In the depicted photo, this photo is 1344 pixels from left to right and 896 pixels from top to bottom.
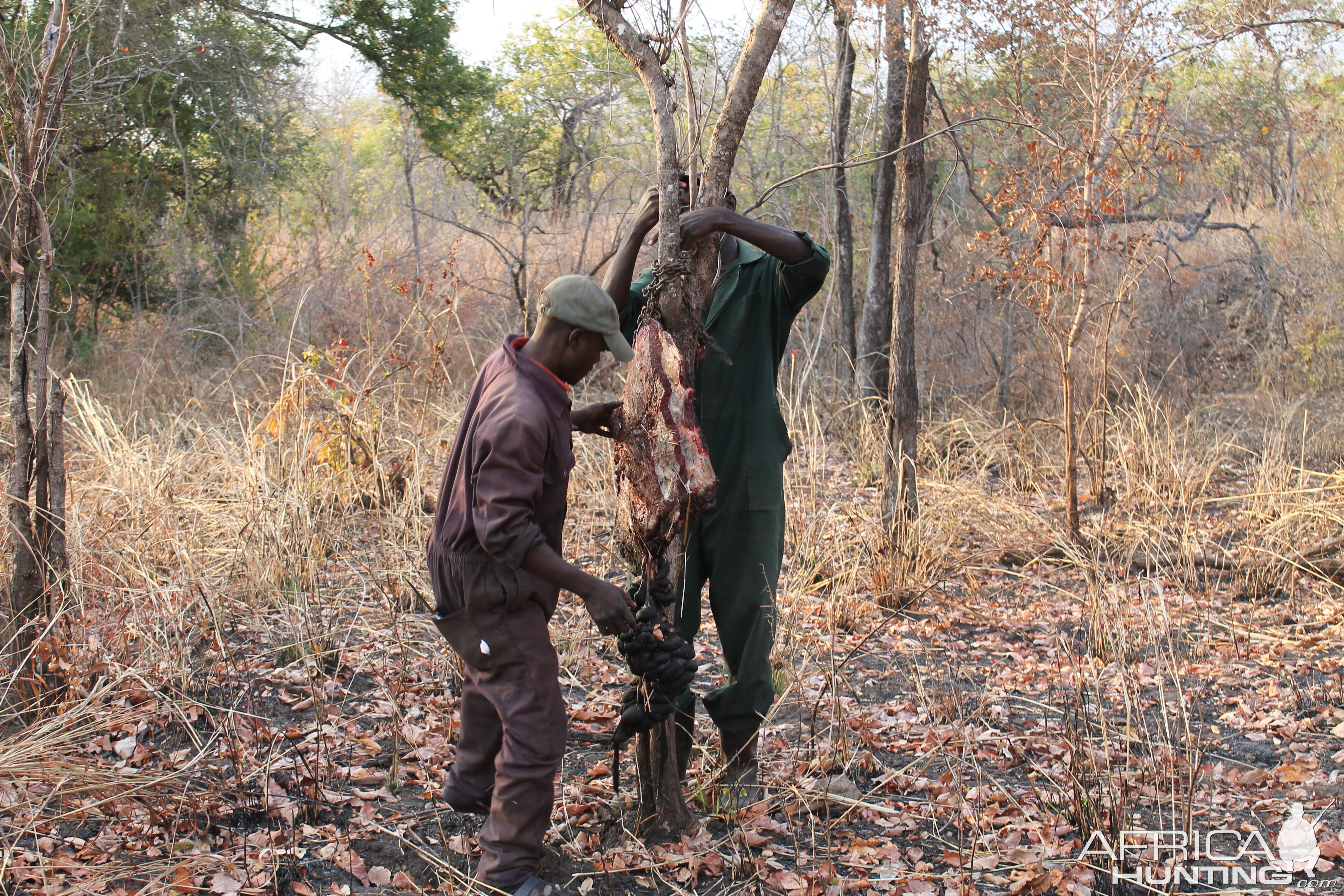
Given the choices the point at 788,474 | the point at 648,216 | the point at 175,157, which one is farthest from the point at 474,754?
the point at 175,157

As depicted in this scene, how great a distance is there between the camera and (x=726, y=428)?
3195mm

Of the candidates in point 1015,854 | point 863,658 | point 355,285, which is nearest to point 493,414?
point 1015,854

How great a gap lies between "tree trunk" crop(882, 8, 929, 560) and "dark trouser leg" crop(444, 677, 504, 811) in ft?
11.1

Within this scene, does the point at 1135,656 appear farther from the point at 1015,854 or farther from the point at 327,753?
the point at 327,753

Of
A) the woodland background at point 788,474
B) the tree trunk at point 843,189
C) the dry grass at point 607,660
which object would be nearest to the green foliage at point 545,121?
the woodland background at point 788,474

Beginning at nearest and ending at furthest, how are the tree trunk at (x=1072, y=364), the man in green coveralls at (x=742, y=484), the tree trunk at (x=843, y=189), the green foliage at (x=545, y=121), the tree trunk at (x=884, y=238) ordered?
1. the man in green coveralls at (x=742, y=484)
2. the tree trunk at (x=1072, y=364)
3. the tree trunk at (x=884, y=238)
4. the tree trunk at (x=843, y=189)
5. the green foliage at (x=545, y=121)

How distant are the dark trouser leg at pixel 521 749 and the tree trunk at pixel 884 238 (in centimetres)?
446

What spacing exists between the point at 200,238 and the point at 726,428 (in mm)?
10423

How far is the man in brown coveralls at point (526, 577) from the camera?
8.13 feet

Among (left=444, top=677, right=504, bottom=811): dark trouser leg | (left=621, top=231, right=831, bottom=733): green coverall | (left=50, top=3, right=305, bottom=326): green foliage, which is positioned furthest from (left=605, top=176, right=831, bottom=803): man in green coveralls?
(left=50, top=3, right=305, bottom=326): green foliage

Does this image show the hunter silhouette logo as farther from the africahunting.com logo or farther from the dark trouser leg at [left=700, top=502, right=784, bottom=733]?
the dark trouser leg at [left=700, top=502, right=784, bottom=733]

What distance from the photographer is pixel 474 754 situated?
2865mm

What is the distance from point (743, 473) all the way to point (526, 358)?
2.93 ft

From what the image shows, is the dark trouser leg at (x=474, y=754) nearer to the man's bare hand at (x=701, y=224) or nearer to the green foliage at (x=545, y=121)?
the man's bare hand at (x=701, y=224)
